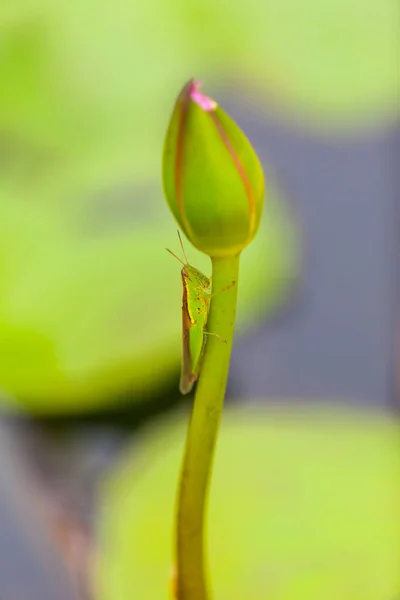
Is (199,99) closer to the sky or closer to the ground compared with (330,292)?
closer to the sky

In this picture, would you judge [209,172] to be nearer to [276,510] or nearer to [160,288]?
[160,288]

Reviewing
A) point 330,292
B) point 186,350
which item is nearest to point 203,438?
point 186,350

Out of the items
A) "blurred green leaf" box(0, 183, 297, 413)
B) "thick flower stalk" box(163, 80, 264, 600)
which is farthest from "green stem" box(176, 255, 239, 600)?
"blurred green leaf" box(0, 183, 297, 413)

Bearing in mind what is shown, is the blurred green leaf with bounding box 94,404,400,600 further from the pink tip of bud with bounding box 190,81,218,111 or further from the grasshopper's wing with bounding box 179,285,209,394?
the pink tip of bud with bounding box 190,81,218,111

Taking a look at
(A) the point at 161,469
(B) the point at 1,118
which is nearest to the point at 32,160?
(B) the point at 1,118

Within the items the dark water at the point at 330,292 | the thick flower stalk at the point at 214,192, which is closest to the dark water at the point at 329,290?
the dark water at the point at 330,292
